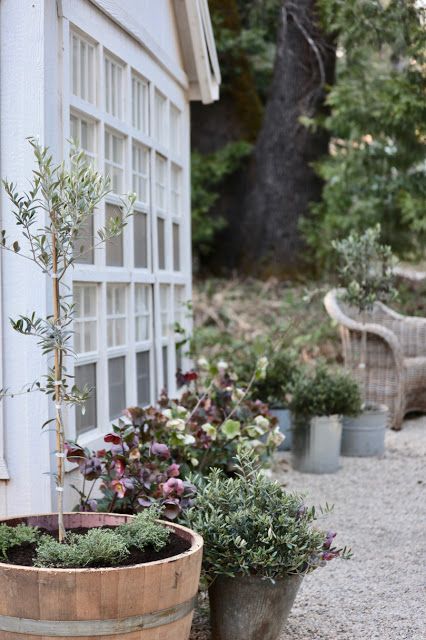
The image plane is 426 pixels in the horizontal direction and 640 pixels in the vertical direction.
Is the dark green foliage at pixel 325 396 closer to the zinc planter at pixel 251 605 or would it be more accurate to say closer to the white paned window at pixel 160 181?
the white paned window at pixel 160 181

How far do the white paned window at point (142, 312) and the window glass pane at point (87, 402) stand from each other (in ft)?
2.97

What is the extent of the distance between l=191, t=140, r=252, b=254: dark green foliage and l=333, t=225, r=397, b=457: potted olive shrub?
16.0ft

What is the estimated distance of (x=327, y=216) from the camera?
11.4 meters

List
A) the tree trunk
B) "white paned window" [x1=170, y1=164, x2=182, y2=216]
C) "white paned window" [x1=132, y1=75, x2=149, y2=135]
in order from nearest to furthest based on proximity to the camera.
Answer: "white paned window" [x1=132, y1=75, x2=149, y2=135], "white paned window" [x1=170, y1=164, x2=182, y2=216], the tree trunk

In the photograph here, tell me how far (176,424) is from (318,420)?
93.2 inches

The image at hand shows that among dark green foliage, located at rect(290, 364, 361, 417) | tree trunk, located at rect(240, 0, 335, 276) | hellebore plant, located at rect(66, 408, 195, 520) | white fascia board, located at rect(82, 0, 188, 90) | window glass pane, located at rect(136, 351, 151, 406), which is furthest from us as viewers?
tree trunk, located at rect(240, 0, 335, 276)

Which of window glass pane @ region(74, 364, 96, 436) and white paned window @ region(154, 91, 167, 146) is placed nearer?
window glass pane @ region(74, 364, 96, 436)

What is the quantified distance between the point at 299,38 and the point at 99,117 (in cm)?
750

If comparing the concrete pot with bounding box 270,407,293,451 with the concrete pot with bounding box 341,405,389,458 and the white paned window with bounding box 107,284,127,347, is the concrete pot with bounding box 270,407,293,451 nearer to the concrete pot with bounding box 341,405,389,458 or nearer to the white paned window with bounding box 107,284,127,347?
the concrete pot with bounding box 341,405,389,458

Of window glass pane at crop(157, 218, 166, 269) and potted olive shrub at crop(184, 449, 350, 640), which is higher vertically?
window glass pane at crop(157, 218, 166, 269)

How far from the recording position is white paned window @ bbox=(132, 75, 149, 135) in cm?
567

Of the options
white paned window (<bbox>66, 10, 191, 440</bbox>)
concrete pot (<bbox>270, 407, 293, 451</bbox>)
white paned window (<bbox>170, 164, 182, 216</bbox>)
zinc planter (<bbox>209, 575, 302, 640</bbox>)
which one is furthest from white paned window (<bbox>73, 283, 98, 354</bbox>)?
concrete pot (<bbox>270, 407, 293, 451</bbox>)

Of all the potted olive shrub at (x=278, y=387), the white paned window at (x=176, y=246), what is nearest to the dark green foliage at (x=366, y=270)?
the potted olive shrub at (x=278, y=387)

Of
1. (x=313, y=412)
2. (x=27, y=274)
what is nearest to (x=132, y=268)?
(x=27, y=274)
